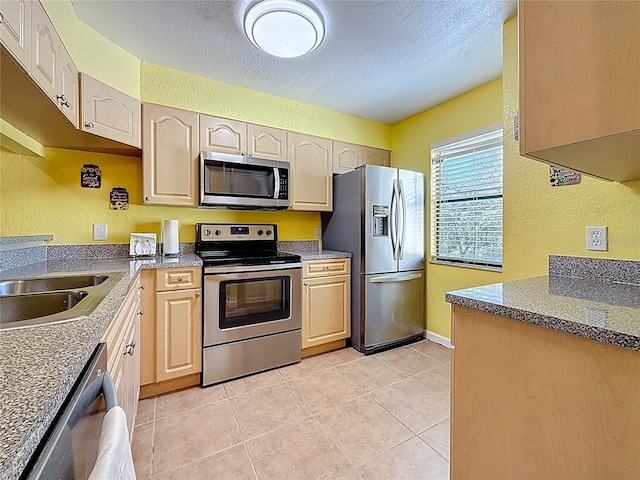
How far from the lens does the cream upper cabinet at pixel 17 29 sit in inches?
38.5

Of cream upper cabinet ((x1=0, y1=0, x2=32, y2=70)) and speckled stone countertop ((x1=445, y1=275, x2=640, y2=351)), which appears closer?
speckled stone countertop ((x1=445, y1=275, x2=640, y2=351))

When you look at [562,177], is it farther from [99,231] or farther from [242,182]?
[99,231]

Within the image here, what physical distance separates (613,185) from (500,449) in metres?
1.29

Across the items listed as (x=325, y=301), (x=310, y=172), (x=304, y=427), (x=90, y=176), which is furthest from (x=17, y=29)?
(x=325, y=301)

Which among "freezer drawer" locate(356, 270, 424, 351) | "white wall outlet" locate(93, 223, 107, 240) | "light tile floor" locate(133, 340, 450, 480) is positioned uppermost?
"white wall outlet" locate(93, 223, 107, 240)

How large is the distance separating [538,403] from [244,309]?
6.12 feet

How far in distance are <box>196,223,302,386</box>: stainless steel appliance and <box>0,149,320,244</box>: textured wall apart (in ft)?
1.16

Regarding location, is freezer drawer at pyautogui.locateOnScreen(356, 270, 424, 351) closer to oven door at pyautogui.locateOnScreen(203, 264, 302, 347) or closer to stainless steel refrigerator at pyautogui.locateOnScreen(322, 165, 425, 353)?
stainless steel refrigerator at pyautogui.locateOnScreen(322, 165, 425, 353)

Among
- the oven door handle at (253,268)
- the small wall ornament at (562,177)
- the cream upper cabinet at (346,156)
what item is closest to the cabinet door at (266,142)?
the cream upper cabinet at (346,156)

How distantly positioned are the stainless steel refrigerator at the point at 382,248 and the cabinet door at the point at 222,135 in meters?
1.00

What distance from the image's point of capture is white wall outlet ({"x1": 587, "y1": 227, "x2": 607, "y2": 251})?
1.38m

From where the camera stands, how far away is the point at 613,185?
4.50 ft

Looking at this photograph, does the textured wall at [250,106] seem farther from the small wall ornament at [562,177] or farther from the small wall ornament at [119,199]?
the small wall ornament at [562,177]

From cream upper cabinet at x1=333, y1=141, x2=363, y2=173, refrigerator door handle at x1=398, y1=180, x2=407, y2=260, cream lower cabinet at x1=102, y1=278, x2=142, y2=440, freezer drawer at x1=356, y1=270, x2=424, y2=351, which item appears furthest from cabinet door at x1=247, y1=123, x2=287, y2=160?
cream lower cabinet at x1=102, y1=278, x2=142, y2=440
